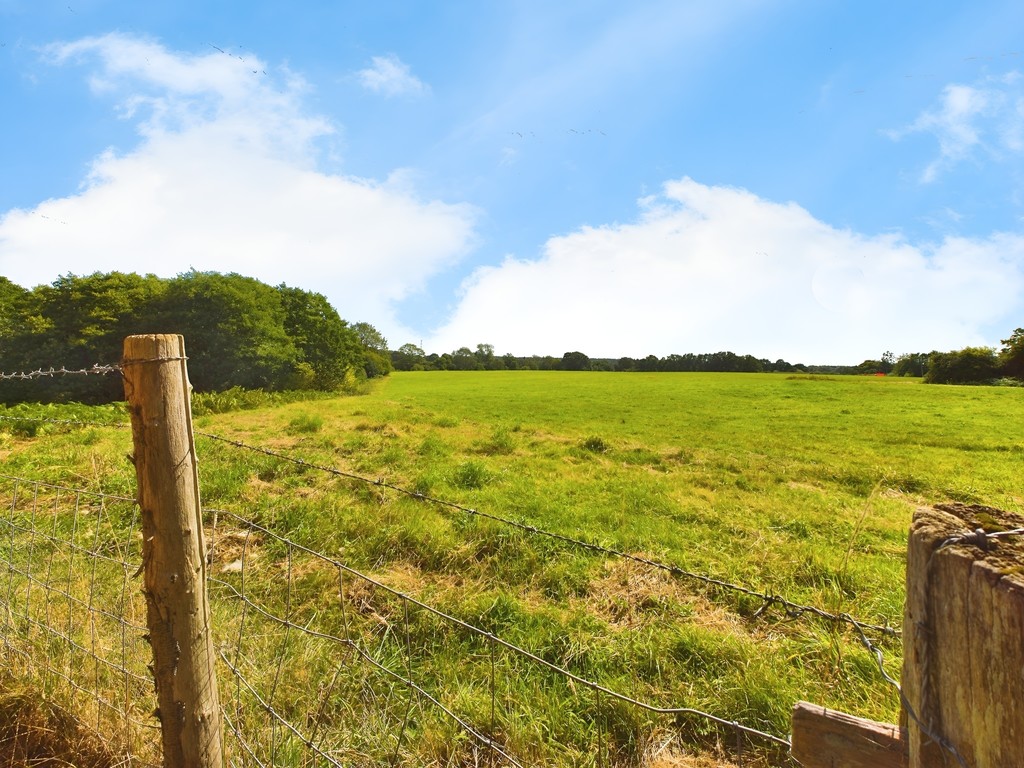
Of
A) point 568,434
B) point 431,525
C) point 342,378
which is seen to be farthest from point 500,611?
point 342,378

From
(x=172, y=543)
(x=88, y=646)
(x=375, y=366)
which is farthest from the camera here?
(x=375, y=366)

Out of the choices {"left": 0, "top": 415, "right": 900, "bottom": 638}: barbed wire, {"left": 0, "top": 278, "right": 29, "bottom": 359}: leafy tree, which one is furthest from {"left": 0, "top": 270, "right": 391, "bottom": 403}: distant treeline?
{"left": 0, "top": 415, "right": 900, "bottom": 638}: barbed wire

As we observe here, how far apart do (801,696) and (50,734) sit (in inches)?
171

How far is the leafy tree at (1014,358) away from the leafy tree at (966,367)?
0.73m

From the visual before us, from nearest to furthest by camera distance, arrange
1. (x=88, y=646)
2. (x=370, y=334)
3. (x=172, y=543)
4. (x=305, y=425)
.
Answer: (x=172, y=543)
(x=88, y=646)
(x=305, y=425)
(x=370, y=334)

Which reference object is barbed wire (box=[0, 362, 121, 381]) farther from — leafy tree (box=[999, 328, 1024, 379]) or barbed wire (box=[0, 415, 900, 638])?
leafy tree (box=[999, 328, 1024, 379])

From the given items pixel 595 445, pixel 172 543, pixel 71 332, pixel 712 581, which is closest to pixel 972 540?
pixel 712 581

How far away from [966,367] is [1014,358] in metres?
4.77

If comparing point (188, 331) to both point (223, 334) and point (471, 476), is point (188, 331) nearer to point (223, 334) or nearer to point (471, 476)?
point (223, 334)

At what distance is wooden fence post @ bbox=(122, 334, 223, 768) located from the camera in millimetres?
1907

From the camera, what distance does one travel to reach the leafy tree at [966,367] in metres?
53.2

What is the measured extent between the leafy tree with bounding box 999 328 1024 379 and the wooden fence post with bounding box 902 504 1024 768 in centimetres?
7233

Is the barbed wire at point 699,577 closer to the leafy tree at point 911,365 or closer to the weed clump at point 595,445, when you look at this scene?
the weed clump at point 595,445

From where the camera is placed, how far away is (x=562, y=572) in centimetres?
519
